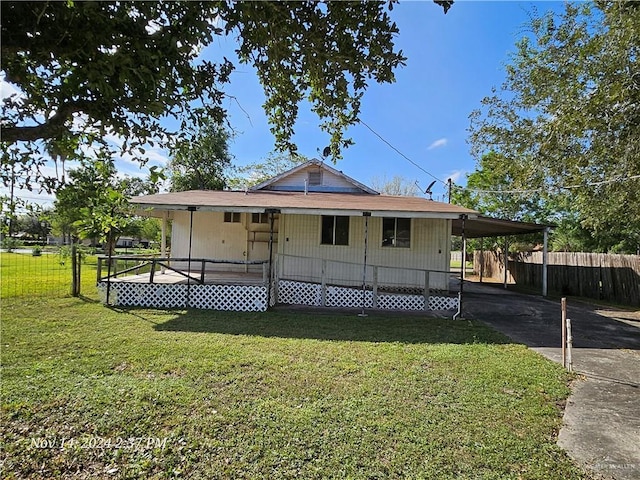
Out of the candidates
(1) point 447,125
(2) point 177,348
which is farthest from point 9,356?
(1) point 447,125

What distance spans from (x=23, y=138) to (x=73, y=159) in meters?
0.65

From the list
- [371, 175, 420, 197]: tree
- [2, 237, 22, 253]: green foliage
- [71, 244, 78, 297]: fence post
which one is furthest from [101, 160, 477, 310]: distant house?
[371, 175, 420, 197]: tree

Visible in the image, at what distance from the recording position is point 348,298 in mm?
10516

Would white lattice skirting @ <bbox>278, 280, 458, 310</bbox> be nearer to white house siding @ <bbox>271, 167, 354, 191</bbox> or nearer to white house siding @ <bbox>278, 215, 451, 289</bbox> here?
white house siding @ <bbox>278, 215, 451, 289</bbox>

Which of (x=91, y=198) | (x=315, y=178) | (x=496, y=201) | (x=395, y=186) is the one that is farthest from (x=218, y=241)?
(x=395, y=186)

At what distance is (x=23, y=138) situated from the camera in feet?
7.12

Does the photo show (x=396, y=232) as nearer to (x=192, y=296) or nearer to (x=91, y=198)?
(x=192, y=296)

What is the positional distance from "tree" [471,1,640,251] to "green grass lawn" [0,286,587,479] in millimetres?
6212

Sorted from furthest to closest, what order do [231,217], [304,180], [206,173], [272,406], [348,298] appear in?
1. [206,173]
2. [304,180]
3. [231,217]
4. [348,298]
5. [272,406]

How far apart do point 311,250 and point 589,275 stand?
12092mm

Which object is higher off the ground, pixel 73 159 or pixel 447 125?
pixel 447 125

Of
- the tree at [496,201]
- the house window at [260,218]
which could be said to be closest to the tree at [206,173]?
the house window at [260,218]

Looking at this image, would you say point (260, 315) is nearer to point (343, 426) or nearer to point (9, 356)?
point (9, 356)

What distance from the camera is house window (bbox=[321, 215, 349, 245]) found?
11805 mm
